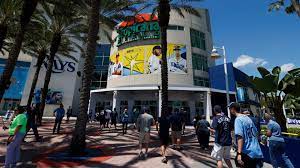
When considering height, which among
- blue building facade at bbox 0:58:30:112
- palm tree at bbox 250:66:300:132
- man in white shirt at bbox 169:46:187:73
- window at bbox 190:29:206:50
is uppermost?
window at bbox 190:29:206:50

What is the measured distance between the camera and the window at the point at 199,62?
30.5m

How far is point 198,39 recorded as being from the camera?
32531 millimetres

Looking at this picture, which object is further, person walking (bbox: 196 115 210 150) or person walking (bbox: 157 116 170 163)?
person walking (bbox: 196 115 210 150)

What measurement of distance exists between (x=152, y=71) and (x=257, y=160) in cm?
2499

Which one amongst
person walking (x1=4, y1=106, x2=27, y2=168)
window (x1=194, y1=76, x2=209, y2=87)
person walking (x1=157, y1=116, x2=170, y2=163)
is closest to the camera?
person walking (x1=4, y1=106, x2=27, y2=168)

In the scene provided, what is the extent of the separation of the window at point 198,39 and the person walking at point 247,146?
28377 millimetres

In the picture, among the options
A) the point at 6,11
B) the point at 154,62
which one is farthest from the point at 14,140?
the point at 154,62

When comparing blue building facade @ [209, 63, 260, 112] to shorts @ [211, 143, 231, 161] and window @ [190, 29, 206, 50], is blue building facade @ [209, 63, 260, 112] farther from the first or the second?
shorts @ [211, 143, 231, 161]

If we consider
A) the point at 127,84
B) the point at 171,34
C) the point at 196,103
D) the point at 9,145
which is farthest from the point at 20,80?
the point at 9,145

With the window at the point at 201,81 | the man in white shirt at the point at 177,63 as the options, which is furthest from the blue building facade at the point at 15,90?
the window at the point at 201,81

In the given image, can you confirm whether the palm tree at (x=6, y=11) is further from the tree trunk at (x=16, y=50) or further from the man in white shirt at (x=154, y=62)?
the man in white shirt at (x=154, y=62)

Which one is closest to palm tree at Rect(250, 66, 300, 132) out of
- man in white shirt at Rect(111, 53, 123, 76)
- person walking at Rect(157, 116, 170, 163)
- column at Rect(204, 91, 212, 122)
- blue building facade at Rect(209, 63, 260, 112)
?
person walking at Rect(157, 116, 170, 163)

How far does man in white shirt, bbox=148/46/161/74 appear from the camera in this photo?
28.6 metres

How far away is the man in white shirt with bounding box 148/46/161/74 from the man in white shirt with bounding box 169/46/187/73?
1701 mm
